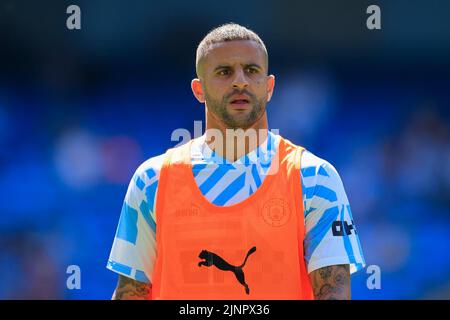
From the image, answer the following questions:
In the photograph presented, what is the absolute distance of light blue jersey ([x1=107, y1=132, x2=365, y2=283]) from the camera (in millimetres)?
2768

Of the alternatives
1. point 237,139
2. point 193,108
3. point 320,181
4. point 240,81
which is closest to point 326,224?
point 320,181

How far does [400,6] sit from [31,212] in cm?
333

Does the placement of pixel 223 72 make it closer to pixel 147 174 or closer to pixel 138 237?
pixel 147 174

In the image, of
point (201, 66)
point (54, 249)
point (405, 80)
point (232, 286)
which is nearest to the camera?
point (232, 286)

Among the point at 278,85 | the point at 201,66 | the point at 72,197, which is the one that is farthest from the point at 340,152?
the point at 201,66

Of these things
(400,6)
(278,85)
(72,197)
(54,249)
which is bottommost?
(54,249)

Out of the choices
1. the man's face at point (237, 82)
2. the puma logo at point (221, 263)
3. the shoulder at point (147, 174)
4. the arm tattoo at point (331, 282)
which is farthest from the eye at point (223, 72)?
the arm tattoo at point (331, 282)

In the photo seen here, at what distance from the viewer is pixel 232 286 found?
9.15 ft

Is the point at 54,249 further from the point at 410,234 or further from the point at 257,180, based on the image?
the point at 257,180

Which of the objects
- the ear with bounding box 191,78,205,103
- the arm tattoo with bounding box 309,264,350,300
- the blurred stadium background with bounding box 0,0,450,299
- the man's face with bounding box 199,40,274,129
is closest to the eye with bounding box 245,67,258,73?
the man's face with bounding box 199,40,274,129

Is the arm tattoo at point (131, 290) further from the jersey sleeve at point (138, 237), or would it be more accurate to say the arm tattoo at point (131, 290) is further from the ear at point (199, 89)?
the ear at point (199, 89)

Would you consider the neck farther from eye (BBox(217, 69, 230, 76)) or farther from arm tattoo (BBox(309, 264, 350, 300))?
arm tattoo (BBox(309, 264, 350, 300))

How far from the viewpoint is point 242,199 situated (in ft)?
9.52

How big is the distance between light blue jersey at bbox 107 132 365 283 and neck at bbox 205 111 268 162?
0.07ft
